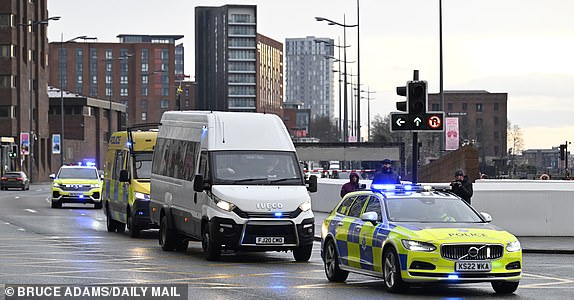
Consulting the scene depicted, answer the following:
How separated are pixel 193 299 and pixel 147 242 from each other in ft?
43.4

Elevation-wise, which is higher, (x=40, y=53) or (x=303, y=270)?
(x=40, y=53)

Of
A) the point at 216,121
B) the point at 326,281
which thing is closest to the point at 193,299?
the point at 326,281

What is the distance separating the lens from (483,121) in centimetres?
17838

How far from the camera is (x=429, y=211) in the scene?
57.7 ft

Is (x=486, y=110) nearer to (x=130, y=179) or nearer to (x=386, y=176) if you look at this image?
(x=130, y=179)

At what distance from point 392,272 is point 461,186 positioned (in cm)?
1066

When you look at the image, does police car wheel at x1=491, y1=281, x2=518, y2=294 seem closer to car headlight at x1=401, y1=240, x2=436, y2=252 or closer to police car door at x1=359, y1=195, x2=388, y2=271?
car headlight at x1=401, y1=240, x2=436, y2=252

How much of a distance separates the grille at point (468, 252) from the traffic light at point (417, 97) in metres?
8.49

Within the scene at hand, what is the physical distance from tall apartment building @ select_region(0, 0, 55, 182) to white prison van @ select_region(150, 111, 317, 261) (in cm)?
8339

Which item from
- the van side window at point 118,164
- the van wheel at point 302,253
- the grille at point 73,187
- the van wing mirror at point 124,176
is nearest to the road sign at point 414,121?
the van wheel at point 302,253

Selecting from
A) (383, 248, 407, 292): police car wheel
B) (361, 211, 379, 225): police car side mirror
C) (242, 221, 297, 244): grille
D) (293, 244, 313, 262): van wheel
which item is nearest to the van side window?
(293, 244, 313, 262): van wheel

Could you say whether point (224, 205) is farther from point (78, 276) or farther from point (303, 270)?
point (78, 276)

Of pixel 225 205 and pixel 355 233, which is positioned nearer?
pixel 355 233

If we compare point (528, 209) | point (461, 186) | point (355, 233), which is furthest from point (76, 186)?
point (355, 233)
